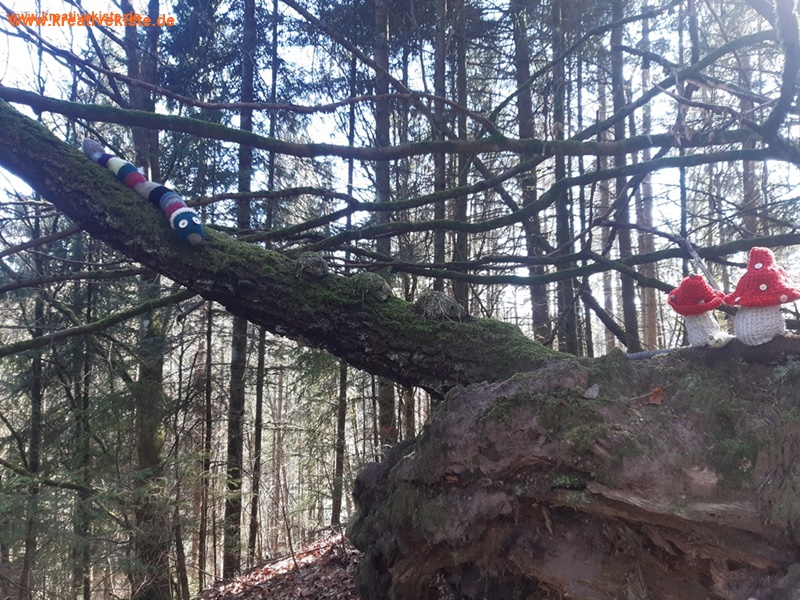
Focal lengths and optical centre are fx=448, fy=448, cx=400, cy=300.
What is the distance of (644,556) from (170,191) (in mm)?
3469

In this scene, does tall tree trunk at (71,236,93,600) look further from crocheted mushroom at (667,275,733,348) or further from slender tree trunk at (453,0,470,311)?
crocheted mushroom at (667,275,733,348)

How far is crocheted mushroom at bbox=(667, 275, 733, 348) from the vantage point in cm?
189

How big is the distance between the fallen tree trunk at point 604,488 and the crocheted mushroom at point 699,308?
62 mm

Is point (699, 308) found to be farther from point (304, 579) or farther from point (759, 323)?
point (304, 579)

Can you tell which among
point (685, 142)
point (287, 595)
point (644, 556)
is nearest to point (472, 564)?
point (644, 556)

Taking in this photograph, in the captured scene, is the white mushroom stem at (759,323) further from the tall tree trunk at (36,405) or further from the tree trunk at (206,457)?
the tall tree trunk at (36,405)

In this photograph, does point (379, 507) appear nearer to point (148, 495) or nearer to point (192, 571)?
point (148, 495)

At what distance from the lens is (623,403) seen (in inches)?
68.8

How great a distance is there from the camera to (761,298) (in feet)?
5.53

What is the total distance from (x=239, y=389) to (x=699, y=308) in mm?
7776

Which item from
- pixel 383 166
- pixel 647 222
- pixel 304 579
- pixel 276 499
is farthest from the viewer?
pixel 647 222

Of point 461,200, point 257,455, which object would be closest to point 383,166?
point 461,200

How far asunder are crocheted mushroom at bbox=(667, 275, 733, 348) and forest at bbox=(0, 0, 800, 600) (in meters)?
0.07

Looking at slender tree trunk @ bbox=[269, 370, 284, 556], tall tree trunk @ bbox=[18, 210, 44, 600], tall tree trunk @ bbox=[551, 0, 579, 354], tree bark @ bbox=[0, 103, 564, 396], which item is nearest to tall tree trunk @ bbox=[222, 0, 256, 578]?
slender tree trunk @ bbox=[269, 370, 284, 556]
